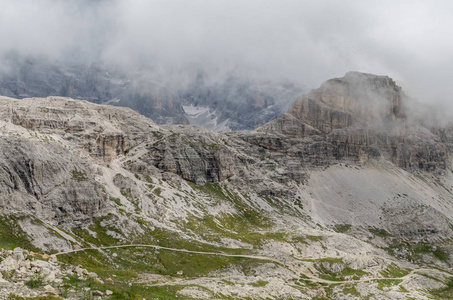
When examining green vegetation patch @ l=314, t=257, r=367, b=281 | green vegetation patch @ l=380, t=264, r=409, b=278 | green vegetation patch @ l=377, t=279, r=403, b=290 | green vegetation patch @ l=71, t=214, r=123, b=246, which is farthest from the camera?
green vegetation patch @ l=380, t=264, r=409, b=278

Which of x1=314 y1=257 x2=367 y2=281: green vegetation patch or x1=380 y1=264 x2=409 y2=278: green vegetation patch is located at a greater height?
x1=314 y1=257 x2=367 y2=281: green vegetation patch

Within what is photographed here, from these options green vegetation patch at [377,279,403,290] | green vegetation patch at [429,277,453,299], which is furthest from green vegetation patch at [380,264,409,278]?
green vegetation patch at [429,277,453,299]

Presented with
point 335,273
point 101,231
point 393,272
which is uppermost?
point 101,231

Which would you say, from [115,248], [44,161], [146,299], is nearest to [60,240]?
[115,248]

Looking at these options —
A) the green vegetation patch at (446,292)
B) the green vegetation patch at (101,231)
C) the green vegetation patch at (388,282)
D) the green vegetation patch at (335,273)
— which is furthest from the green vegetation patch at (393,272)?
the green vegetation patch at (101,231)

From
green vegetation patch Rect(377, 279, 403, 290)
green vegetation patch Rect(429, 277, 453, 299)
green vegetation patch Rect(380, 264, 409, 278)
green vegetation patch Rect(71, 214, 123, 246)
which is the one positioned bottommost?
green vegetation patch Rect(429, 277, 453, 299)

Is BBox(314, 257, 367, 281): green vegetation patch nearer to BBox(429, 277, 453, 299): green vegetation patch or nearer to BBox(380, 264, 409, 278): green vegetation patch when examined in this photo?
BBox(380, 264, 409, 278): green vegetation patch

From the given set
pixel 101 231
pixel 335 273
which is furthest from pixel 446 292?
pixel 101 231

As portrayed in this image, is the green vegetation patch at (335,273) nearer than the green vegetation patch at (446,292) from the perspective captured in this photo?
Yes

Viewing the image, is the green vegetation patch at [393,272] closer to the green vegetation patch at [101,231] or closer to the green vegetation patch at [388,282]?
the green vegetation patch at [388,282]

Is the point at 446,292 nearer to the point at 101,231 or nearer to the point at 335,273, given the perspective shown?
the point at 335,273

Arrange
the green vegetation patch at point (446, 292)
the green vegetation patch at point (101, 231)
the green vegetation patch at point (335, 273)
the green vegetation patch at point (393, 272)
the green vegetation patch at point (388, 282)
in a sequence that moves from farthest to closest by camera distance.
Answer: the green vegetation patch at point (393, 272), the green vegetation patch at point (446, 292), the green vegetation patch at point (335, 273), the green vegetation patch at point (388, 282), the green vegetation patch at point (101, 231)

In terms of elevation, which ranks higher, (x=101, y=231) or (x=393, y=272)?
(x=101, y=231)

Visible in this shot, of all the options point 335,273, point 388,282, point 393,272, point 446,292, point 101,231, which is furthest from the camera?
point 393,272
